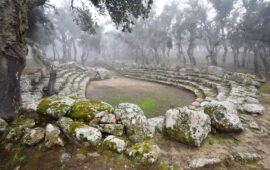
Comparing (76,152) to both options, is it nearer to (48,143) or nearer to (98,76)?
(48,143)

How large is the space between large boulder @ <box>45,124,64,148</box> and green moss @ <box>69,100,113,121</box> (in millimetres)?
487

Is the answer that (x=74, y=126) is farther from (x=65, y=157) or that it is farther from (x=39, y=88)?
(x=39, y=88)

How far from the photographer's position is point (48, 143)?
3367 mm

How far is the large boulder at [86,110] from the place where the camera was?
3941mm

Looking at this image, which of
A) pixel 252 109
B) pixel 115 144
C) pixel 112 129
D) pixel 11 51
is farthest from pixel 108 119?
pixel 252 109

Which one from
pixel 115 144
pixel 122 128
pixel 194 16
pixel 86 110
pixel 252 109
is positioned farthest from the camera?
pixel 194 16

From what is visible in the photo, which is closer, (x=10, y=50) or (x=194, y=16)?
(x=10, y=50)

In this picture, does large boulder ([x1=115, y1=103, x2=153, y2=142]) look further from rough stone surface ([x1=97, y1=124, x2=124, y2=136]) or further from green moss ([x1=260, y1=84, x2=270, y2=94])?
green moss ([x1=260, y1=84, x2=270, y2=94])

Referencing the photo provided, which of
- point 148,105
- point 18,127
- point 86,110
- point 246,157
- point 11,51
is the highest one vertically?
point 11,51

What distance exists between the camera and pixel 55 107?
4.13 m


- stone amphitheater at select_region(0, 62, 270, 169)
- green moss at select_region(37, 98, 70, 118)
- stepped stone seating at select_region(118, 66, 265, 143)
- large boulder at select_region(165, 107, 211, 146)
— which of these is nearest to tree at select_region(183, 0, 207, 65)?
stepped stone seating at select_region(118, 66, 265, 143)

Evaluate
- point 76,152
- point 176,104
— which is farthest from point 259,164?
point 176,104

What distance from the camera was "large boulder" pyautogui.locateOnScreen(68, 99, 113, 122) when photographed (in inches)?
155

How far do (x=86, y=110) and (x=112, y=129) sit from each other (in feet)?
2.54
